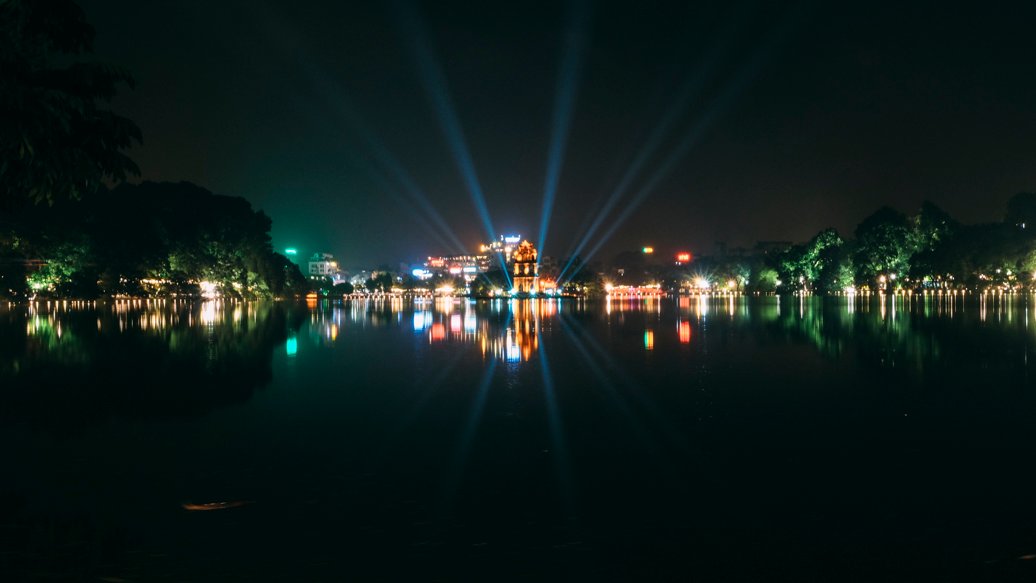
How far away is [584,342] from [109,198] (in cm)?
7750

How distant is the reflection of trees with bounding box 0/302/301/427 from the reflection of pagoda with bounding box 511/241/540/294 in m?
135

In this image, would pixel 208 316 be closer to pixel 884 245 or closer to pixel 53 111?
pixel 53 111

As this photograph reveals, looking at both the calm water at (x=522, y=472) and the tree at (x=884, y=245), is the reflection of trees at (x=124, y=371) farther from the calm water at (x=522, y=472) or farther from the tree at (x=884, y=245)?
the tree at (x=884, y=245)

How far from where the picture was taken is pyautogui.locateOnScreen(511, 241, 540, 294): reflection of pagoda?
17462 cm

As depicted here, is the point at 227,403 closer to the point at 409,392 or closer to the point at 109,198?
the point at 409,392

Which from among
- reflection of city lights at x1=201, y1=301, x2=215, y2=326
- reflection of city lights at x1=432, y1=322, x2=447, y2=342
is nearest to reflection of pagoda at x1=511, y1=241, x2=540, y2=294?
reflection of city lights at x1=201, y1=301, x2=215, y2=326

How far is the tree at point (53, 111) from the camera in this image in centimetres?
805

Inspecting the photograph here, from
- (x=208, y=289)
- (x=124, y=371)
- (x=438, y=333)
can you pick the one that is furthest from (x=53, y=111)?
(x=208, y=289)

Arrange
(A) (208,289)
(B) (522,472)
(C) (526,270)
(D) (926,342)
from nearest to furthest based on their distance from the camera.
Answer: (B) (522,472)
(D) (926,342)
(A) (208,289)
(C) (526,270)

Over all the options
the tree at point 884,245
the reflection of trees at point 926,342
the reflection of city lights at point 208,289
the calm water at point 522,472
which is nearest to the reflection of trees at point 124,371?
the calm water at point 522,472

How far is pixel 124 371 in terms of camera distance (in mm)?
22094

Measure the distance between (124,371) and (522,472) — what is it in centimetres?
1514

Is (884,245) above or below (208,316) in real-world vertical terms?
above

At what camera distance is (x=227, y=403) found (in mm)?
16688
